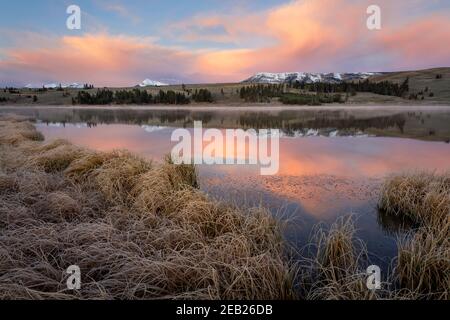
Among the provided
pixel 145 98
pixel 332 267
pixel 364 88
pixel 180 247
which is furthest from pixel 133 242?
pixel 364 88

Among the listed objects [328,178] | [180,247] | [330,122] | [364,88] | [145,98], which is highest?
[364,88]

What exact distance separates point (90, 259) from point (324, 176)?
247 inches

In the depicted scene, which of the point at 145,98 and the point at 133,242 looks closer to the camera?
the point at 133,242

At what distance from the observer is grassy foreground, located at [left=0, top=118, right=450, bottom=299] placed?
11.6ft

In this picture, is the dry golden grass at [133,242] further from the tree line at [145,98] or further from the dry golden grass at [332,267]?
the tree line at [145,98]

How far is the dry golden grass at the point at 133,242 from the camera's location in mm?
3529

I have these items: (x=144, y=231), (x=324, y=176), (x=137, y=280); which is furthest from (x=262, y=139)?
(x=137, y=280)

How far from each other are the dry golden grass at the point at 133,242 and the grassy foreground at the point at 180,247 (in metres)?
0.02

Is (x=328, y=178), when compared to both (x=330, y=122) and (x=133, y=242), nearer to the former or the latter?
(x=133, y=242)

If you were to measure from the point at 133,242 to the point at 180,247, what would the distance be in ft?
1.93

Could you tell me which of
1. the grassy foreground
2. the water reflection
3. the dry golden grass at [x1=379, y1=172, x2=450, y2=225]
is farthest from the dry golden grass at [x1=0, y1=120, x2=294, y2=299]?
the water reflection

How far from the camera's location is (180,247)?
14.7 ft

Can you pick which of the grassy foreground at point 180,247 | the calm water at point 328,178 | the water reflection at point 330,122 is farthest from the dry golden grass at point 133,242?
the water reflection at point 330,122

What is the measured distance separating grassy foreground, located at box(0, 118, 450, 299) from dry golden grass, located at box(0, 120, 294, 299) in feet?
0.05
